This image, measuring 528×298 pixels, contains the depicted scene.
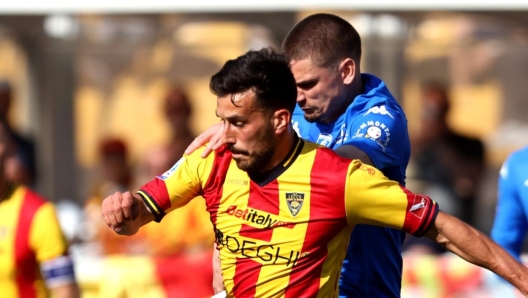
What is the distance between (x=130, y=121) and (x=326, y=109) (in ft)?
23.5

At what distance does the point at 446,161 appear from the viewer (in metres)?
8.66

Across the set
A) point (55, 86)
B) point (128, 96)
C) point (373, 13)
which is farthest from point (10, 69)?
point (373, 13)

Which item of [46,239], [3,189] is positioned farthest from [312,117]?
[3,189]

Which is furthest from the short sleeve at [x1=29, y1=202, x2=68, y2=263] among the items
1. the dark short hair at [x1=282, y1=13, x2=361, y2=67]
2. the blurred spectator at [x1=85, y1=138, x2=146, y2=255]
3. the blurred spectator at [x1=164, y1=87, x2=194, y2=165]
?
the blurred spectator at [x1=164, y1=87, x2=194, y2=165]

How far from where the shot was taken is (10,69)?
989 centimetres

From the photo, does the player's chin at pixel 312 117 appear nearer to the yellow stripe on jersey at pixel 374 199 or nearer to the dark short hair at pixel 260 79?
the dark short hair at pixel 260 79

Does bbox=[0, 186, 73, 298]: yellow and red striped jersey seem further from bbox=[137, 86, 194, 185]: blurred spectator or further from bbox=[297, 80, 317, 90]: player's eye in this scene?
bbox=[137, 86, 194, 185]: blurred spectator

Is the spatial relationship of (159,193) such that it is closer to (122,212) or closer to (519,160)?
(122,212)

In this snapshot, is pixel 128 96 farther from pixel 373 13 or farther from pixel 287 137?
pixel 287 137

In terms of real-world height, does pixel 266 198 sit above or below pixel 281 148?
below

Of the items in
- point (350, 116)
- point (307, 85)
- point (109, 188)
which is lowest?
point (109, 188)

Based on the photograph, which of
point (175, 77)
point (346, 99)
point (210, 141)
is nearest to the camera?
point (210, 141)

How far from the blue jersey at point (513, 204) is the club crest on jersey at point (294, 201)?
187cm

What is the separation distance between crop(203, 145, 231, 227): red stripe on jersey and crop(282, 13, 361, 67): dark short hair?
0.59m
